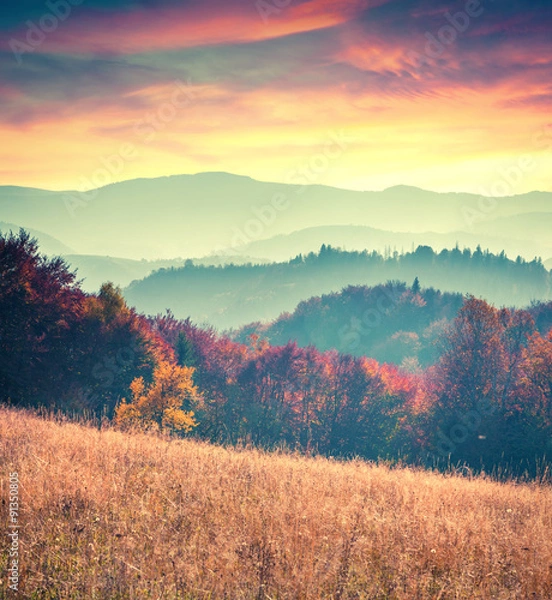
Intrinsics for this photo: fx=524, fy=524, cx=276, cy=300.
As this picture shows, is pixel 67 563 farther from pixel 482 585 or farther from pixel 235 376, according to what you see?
pixel 235 376

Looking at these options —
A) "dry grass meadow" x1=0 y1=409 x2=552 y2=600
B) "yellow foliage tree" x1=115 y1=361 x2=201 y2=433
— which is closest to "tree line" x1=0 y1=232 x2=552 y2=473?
"yellow foliage tree" x1=115 y1=361 x2=201 y2=433

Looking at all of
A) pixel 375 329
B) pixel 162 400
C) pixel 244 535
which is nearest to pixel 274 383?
pixel 162 400

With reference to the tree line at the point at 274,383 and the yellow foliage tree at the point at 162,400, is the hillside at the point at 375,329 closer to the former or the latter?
the tree line at the point at 274,383

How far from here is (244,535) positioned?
21.0ft

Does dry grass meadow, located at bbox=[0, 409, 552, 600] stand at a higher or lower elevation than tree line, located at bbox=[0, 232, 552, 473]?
higher

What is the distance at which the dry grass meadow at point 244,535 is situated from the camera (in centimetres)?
549

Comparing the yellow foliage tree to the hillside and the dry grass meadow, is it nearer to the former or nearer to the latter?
the dry grass meadow

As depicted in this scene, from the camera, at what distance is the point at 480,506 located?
30.1 ft

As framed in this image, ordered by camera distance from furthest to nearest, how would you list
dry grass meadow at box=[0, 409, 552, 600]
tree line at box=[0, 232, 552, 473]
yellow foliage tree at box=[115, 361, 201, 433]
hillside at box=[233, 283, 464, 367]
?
hillside at box=[233, 283, 464, 367], yellow foliage tree at box=[115, 361, 201, 433], tree line at box=[0, 232, 552, 473], dry grass meadow at box=[0, 409, 552, 600]

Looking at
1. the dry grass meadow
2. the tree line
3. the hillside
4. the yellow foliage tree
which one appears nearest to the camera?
the dry grass meadow

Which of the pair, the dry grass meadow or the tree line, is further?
the tree line

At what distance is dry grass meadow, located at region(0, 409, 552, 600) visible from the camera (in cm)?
549

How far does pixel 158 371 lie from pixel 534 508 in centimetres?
3767

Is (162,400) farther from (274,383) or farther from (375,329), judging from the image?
(375,329)
